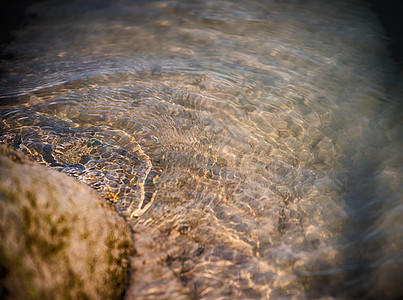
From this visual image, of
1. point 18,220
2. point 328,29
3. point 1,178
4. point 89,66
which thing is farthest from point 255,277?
point 328,29

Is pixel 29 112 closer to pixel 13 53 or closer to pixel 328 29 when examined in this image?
pixel 13 53

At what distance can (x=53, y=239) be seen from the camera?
5.13ft

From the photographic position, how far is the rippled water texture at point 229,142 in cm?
211

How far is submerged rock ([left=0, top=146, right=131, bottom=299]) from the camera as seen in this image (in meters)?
1.36

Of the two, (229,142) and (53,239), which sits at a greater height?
(53,239)

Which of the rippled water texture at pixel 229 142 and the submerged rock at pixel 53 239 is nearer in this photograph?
the submerged rock at pixel 53 239

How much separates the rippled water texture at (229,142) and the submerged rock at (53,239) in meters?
0.26

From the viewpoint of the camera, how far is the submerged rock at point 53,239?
1359mm

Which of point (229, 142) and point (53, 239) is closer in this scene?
point (53, 239)

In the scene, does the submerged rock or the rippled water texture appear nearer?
the submerged rock

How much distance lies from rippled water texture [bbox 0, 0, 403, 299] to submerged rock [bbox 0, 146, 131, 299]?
0.26m

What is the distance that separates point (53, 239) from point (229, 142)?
→ 84.6 inches

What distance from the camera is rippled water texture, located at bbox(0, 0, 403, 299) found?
2.11 meters

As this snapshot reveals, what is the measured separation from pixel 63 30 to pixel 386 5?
309 inches
